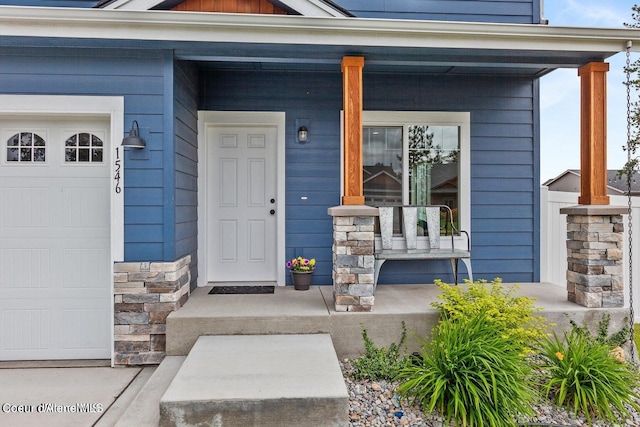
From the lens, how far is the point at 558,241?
501cm

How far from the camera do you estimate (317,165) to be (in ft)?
15.8

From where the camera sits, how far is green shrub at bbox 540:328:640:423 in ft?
9.02

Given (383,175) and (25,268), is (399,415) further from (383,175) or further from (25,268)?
(25,268)

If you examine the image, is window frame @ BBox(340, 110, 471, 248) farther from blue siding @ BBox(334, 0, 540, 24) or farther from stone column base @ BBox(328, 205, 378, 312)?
stone column base @ BBox(328, 205, 378, 312)

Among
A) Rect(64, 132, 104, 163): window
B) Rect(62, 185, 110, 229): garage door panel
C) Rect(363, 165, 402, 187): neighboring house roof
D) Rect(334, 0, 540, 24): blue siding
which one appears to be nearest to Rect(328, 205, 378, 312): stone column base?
Rect(363, 165, 402, 187): neighboring house roof

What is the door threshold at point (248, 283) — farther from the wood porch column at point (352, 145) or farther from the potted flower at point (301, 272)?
the wood porch column at point (352, 145)

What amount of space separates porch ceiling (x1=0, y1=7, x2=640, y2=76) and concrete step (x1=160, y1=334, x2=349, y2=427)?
8.35ft

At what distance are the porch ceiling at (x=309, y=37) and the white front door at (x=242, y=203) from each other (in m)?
1.19

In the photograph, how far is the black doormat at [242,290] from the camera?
4.39 metres

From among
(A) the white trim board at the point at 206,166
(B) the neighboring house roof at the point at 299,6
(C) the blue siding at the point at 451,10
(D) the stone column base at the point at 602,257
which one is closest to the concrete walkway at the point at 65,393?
(A) the white trim board at the point at 206,166

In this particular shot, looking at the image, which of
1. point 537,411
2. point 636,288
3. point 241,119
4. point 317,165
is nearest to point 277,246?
point 317,165

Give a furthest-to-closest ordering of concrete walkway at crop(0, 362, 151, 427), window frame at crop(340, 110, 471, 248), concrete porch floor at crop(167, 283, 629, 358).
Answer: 1. window frame at crop(340, 110, 471, 248)
2. concrete porch floor at crop(167, 283, 629, 358)
3. concrete walkway at crop(0, 362, 151, 427)

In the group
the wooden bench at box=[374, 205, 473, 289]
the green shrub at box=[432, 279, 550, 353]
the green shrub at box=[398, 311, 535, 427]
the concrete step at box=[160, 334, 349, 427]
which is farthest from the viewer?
the wooden bench at box=[374, 205, 473, 289]

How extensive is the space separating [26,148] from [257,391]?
3.11 metres
